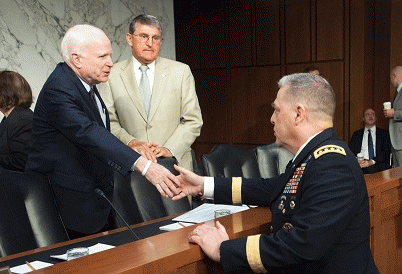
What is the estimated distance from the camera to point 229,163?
3.50 m

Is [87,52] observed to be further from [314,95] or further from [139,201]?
[314,95]

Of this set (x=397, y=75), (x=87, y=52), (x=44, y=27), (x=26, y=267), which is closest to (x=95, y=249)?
(x=26, y=267)

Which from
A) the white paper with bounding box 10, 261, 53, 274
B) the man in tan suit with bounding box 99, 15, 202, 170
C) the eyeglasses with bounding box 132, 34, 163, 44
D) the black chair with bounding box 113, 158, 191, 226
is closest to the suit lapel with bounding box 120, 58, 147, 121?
the man in tan suit with bounding box 99, 15, 202, 170

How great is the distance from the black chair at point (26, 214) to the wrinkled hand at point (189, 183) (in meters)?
0.59

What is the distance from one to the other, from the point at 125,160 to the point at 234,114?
5807 mm

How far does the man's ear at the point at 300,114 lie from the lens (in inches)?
67.3

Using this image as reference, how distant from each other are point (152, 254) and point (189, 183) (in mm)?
779

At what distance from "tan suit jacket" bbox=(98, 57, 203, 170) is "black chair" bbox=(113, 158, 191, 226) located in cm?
58

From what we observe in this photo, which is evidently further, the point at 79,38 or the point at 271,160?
the point at 271,160

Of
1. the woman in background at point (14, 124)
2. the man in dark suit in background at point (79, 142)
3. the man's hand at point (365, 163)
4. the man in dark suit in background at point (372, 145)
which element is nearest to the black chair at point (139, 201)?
the man in dark suit in background at point (79, 142)

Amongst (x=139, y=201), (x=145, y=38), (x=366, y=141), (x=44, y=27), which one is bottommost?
(x=366, y=141)

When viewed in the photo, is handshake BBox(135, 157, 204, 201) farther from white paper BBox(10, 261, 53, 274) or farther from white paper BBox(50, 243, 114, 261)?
white paper BBox(10, 261, 53, 274)

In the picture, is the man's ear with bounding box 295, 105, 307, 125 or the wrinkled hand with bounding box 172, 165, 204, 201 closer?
the man's ear with bounding box 295, 105, 307, 125

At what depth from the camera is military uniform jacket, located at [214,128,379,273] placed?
150 cm
